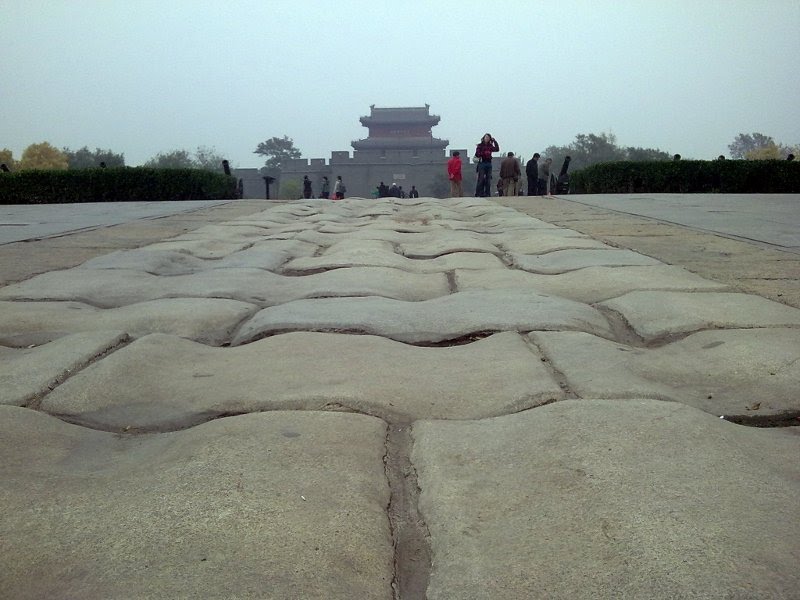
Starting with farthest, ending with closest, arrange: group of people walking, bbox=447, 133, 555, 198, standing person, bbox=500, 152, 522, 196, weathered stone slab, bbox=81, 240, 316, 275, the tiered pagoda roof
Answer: the tiered pagoda roof → standing person, bbox=500, 152, 522, 196 → group of people walking, bbox=447, 133, 555, 198 → weathered stone slab, bbox=81, 240, 316, 275

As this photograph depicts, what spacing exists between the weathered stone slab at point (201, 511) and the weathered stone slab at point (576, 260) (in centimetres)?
176

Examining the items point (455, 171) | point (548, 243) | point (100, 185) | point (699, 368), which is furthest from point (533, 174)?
point (699, 368)

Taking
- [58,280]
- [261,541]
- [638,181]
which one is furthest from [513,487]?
[638,181]

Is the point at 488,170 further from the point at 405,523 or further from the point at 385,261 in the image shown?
the point at 405,523

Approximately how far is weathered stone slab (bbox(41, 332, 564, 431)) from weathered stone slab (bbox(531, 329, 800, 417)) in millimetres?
80

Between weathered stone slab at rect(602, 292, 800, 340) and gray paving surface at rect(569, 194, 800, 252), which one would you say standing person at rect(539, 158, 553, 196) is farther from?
weathered stone slab at rect(602, 292, 800, 340)

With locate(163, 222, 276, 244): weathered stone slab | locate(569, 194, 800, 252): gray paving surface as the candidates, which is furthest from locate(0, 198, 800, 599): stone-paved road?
locate(569, 194, 800, 252): gray paving surface

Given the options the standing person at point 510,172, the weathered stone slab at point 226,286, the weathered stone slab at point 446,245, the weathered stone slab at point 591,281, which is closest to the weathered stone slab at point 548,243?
the weathered stone slab at point 446,245

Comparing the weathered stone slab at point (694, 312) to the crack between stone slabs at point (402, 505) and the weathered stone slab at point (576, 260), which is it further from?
the crack between stone slabs at point (402, 505)

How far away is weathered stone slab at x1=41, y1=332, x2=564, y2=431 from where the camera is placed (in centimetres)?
124

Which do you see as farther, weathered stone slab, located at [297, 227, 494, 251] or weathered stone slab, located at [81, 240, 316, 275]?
weathered stone slab, located at [297, 227, 494, 251]

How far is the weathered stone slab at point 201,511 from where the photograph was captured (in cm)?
73

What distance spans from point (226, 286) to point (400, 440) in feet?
4.65

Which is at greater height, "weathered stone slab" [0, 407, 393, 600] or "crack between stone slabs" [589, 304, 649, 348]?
"crack between stone slabs" [589, 304, 649, 348]
